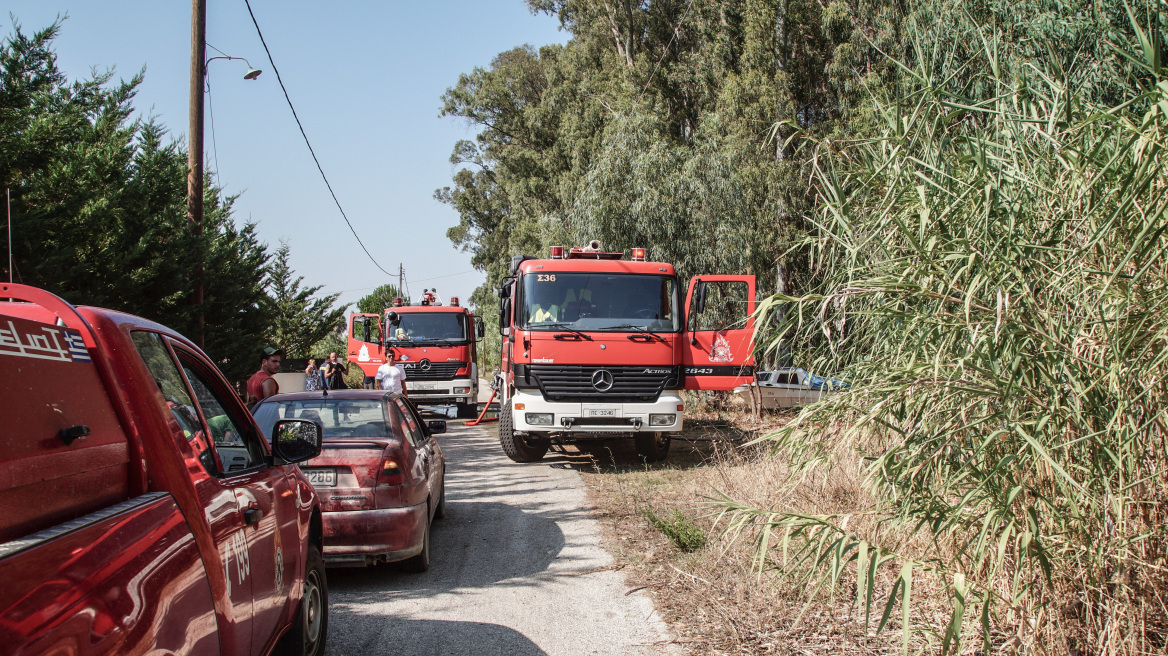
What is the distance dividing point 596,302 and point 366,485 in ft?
19.5

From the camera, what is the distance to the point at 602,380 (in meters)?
11.2

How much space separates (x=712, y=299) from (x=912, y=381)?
1576 centimetres

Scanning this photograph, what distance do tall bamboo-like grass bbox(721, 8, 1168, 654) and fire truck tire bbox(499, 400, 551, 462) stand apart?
8110 mm

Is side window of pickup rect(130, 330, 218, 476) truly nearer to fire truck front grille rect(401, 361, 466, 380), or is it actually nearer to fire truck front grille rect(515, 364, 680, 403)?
fire truck front grille rect(515, 364, 680, 403)

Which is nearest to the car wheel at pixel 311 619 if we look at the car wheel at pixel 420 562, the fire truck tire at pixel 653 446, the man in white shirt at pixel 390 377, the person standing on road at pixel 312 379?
the car wheel at pixel 420 562

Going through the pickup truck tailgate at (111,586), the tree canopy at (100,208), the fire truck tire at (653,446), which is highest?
the tree canopy at (100,208)

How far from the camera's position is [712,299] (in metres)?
19.5

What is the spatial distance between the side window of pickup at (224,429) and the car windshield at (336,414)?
9.22 feet

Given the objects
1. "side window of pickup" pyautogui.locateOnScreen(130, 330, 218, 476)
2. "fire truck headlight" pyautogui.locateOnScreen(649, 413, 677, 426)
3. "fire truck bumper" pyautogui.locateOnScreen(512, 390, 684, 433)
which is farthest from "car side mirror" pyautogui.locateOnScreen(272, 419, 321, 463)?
"fire truck headlight" pyautogui.locateOnScreen(649, 413, 677, 426)

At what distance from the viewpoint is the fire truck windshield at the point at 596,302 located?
11.4 meters

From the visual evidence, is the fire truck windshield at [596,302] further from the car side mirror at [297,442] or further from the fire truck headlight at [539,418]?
the car side mirror at [297,442]

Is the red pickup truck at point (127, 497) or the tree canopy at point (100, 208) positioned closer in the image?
the red pickup truck at point (127, 497)

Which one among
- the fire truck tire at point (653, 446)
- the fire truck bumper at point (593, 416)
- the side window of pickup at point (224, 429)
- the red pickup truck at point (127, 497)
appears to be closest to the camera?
the red pickup truck at point (127, 497)

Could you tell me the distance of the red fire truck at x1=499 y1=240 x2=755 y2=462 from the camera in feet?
36.5
